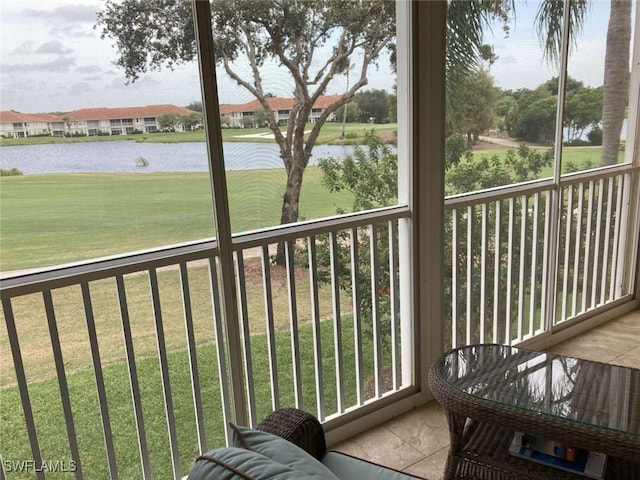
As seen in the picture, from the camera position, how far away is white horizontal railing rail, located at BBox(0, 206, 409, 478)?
1800 millimetres

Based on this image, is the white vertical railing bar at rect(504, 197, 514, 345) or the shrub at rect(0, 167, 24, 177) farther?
the white vertical railing bar at rect(504, 197, 514, 345)

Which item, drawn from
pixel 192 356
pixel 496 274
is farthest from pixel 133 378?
Result: pixel 496 274

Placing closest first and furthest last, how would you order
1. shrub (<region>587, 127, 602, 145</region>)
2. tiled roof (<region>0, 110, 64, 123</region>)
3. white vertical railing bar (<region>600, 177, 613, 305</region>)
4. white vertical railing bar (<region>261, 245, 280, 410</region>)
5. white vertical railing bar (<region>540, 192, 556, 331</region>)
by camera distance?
1. tiled roof (<region>0, 110, 64, 123</region>)
2. white vertical railing bar (<region>261, 245, 280, 410</region>)
3. white vertical railing bar (<region>540, 192, 556, 331</region>)
4. shrub (<region>587, 127, 602, 145</region>)
5. white vertical railing bar (<region>600, 177, 613, 305</region>)

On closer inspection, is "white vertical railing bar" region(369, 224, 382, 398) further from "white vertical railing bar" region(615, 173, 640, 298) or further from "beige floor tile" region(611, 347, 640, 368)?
"white vertical railing bar" region(615, 173, 640, 298)

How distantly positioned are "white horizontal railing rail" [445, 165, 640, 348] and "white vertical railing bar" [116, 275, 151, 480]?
5.20ft

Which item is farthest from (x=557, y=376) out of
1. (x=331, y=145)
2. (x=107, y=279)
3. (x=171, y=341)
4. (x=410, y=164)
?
(x=107, y=279)

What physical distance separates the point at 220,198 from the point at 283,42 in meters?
0.65

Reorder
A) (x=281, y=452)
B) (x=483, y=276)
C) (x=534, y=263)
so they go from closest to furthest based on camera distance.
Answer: (x=281, y=452) → (x=483, y=276) → (x=534, y=263)

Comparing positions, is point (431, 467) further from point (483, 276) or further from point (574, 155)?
point (574, 155)

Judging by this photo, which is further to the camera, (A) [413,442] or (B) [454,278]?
(B) [454,278]

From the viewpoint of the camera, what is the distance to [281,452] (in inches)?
42.2

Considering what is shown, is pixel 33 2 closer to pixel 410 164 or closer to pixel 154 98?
pixel 154 98

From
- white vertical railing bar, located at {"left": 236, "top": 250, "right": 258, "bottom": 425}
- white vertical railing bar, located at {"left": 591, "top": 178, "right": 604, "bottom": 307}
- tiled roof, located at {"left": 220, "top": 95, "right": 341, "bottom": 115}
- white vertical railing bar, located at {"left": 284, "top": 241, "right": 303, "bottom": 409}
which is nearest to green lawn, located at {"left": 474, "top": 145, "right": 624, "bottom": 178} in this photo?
white vertical railing bar, located at {"left": 591, "top": 178, "right": 604, "bottom": 307}

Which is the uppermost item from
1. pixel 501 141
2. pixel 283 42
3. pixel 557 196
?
pixel 283 42
